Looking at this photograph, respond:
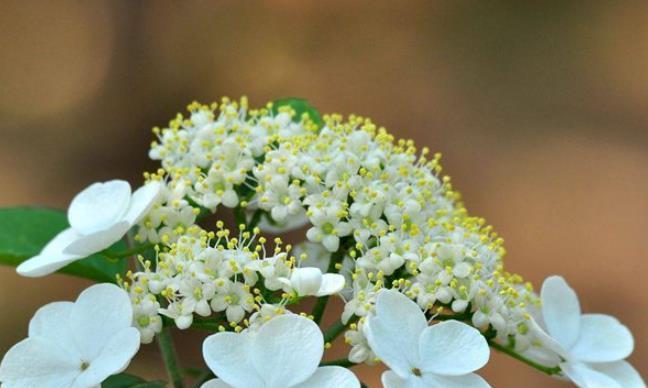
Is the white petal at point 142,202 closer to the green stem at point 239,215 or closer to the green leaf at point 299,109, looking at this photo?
the green stem at point 239,215

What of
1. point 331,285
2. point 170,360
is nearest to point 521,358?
point 331,285

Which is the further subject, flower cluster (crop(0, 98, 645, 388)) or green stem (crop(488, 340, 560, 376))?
green stem (crop(488, 340, 560, 376))

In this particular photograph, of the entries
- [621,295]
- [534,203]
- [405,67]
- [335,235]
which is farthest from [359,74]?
[335,235]

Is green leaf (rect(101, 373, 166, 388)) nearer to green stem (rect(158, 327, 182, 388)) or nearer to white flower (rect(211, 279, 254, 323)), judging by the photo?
green stem (rect(158, 327, 182, 388))

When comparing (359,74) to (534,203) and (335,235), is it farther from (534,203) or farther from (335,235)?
(335,235)

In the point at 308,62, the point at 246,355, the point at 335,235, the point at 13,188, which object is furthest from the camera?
the point at 308,62

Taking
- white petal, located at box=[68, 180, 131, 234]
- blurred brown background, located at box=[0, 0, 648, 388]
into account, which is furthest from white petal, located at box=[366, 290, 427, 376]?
blurred brown background, located at box=[0, 0, 648, 388]

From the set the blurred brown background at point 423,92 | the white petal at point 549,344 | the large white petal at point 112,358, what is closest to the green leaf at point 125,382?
the large white petal at point 112,358
